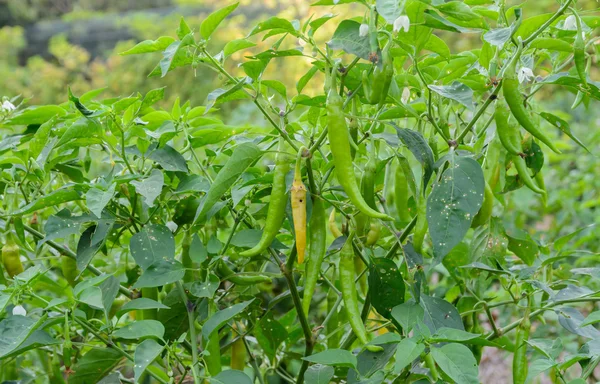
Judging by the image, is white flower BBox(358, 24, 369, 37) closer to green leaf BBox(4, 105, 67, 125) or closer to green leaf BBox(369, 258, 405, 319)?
A: green leaf BBox(369, 258, 405, 319)

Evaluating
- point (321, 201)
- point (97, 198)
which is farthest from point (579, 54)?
point (97, 198)

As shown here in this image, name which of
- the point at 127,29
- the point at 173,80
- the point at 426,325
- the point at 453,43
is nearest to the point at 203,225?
the point at 426,325

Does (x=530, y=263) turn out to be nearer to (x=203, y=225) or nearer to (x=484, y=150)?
(x=484, y=150)

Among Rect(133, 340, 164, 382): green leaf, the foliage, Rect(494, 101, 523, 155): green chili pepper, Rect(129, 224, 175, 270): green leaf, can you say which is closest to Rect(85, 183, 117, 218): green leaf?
the foliage

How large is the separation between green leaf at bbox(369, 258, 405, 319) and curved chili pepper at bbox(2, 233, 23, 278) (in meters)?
0.71

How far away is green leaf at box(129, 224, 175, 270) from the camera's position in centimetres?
114

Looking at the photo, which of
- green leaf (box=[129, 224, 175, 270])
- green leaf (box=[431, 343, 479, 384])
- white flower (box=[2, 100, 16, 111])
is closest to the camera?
green leaf (box=[431, 343, 479, 384])

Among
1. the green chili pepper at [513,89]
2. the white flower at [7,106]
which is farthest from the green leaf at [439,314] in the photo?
the white flower at [7,106]

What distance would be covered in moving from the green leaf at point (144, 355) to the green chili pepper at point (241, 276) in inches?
9.1

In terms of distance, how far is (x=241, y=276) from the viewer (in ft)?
4.12

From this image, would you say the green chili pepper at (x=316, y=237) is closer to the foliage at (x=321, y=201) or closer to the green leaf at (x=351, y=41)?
the foliage at (x=321, y=201)

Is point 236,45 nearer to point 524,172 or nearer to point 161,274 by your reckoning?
point 161,274

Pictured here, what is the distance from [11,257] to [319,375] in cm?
66

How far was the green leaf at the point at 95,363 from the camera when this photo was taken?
1.19 metres
